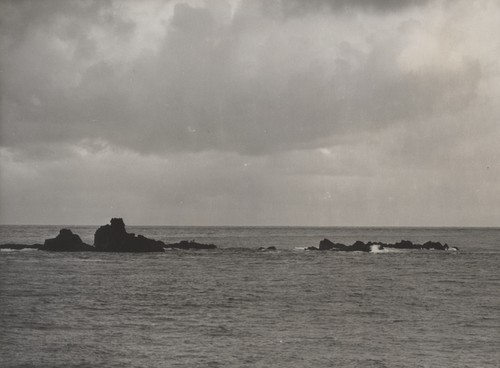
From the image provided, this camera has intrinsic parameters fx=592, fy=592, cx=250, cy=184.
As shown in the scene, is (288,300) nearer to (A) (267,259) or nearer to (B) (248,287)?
(B) (248,287)

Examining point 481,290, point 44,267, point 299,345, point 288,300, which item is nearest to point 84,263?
point 44,267

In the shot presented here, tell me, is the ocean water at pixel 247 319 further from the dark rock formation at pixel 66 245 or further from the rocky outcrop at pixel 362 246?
the rocky outcrop at pixel 362 246

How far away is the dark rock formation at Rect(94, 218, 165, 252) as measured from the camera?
105 metres

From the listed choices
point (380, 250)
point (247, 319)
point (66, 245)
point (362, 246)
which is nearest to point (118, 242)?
point (66, 245)

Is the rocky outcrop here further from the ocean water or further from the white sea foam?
the ocean water

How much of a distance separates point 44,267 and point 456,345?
178ft

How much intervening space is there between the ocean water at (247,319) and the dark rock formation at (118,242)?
37.5 metres

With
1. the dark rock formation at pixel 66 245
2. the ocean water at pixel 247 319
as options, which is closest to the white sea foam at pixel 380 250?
the ocean water at pixel 247 319

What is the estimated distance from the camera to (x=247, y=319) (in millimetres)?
36375

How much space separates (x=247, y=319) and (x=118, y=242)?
238 ft

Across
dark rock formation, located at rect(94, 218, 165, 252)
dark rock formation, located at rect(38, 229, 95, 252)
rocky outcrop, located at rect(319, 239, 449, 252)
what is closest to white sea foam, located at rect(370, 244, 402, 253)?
rocky outcrop, located at rect(319, 239, 449, 252)

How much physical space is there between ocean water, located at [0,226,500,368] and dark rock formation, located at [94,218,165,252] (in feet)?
123

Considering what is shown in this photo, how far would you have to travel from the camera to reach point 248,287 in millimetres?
53250

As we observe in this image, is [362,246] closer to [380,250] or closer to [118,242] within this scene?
[380,250]
